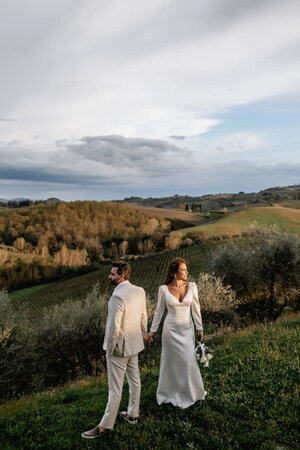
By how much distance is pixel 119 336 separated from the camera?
22.9 feet

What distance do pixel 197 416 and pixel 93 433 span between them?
1920 mm

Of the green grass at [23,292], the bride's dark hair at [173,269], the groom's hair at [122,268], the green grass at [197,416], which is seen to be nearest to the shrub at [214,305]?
the green grass at [197,416]

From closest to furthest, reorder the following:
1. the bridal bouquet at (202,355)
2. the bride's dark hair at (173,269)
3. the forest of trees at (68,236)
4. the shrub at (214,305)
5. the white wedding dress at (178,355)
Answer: the white wedding dress at (178,355)
the bride's dark hair at (173,269)
the bridal bouquet at (202,355)
the shrub at (214,305)
the forest of trees at (68,236)

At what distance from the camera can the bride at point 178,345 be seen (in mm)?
7910

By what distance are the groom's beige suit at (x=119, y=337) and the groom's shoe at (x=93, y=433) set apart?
0.37 ft

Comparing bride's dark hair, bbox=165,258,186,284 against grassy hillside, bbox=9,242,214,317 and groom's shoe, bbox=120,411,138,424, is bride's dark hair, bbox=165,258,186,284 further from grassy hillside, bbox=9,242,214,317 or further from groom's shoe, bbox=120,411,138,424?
grassy hillside, bbox=9,242,214,317

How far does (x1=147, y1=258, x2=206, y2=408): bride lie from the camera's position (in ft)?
26.0

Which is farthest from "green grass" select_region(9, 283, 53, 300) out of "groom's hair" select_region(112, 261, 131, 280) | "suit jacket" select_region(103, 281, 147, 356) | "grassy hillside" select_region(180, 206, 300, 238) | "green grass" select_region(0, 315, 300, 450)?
"groom's hair" select_region(112, 261, 131, 280)

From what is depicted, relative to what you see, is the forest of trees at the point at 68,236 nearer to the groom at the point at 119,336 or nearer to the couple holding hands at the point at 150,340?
the couple holding hands at the point at 150,340

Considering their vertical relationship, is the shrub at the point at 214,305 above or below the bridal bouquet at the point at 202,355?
below

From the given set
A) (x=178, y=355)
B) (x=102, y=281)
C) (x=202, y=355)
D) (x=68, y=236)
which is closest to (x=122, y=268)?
(x=178, y=355)

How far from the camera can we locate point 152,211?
174 meters

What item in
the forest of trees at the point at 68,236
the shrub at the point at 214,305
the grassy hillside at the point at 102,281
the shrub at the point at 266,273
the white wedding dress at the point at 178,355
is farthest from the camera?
the forest of trees at the point at 68,236

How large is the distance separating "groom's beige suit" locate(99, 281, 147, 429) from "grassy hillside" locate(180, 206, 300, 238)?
299 ft
